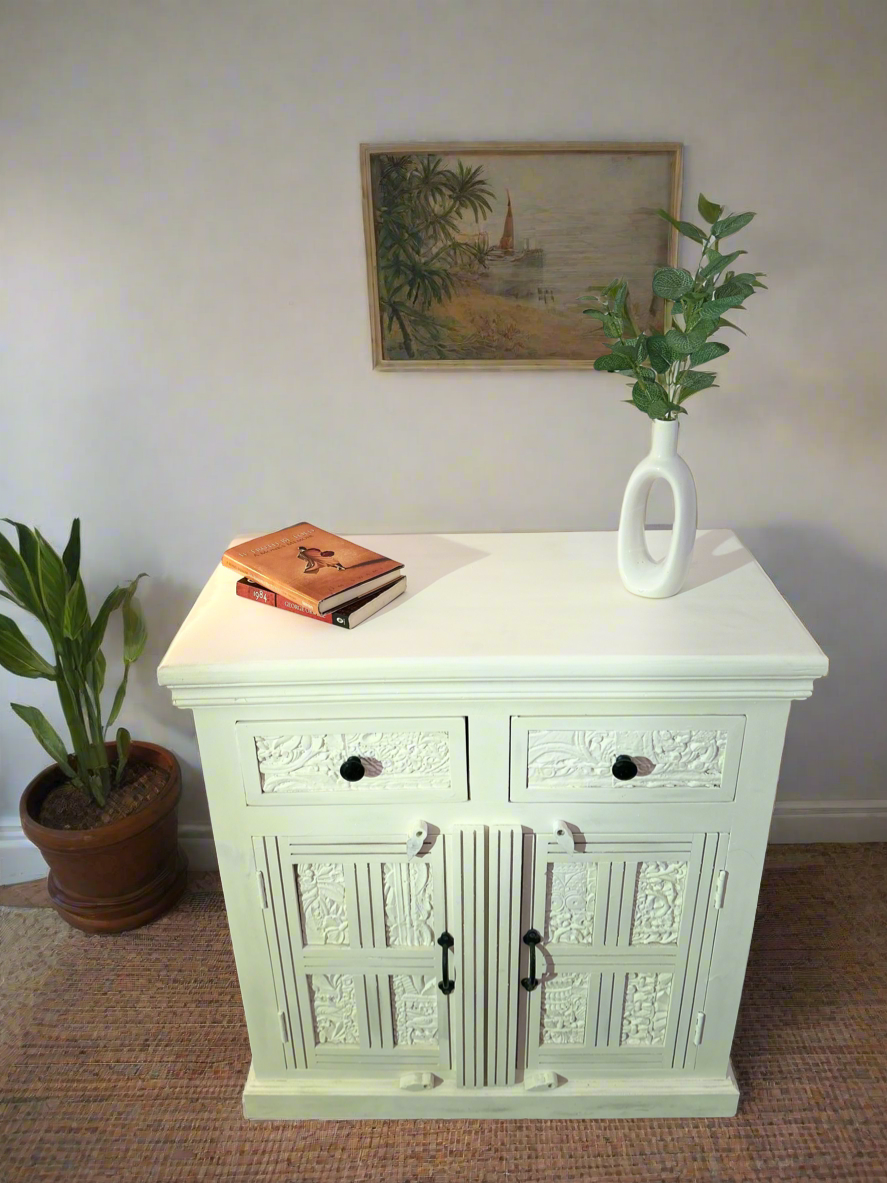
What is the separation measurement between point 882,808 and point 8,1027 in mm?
2028

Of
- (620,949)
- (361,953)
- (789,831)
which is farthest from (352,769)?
(789,831)

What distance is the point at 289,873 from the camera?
1.41 meters

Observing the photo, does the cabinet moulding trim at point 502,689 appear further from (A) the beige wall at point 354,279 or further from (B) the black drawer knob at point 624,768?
(A) the beige wall at point 354,279

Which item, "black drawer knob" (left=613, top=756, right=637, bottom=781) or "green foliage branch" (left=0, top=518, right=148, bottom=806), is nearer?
"black drawer knob" (left=613, top=756, right=637, bottom=781)

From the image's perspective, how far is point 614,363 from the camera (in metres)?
1.34

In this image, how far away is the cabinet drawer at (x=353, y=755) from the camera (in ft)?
4.29

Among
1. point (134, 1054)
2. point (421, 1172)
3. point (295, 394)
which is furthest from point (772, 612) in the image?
point (134, 1054)

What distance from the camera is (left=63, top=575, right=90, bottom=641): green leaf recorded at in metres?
1.68

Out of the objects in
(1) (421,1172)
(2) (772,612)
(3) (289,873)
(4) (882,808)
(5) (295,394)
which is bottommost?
(1) (421,1172)

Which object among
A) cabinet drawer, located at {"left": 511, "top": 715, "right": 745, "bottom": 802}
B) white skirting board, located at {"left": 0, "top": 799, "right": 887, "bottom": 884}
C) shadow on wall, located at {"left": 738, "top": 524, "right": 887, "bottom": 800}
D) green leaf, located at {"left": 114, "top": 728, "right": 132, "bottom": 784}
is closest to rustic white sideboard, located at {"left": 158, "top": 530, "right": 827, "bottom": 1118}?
cabinet drawer, located at {"left": 511, "top": 715, "right": 745, "bottom": 802}

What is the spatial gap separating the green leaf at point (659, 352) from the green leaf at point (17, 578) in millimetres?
1183

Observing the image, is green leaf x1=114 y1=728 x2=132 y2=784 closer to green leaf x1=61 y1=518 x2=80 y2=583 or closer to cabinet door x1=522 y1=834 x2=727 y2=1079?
green leaf x1=61 y1=518 x2=80 y2=583

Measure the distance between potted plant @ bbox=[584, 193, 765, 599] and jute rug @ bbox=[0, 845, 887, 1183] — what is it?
977mm

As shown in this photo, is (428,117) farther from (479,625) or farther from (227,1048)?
(227,1048)
